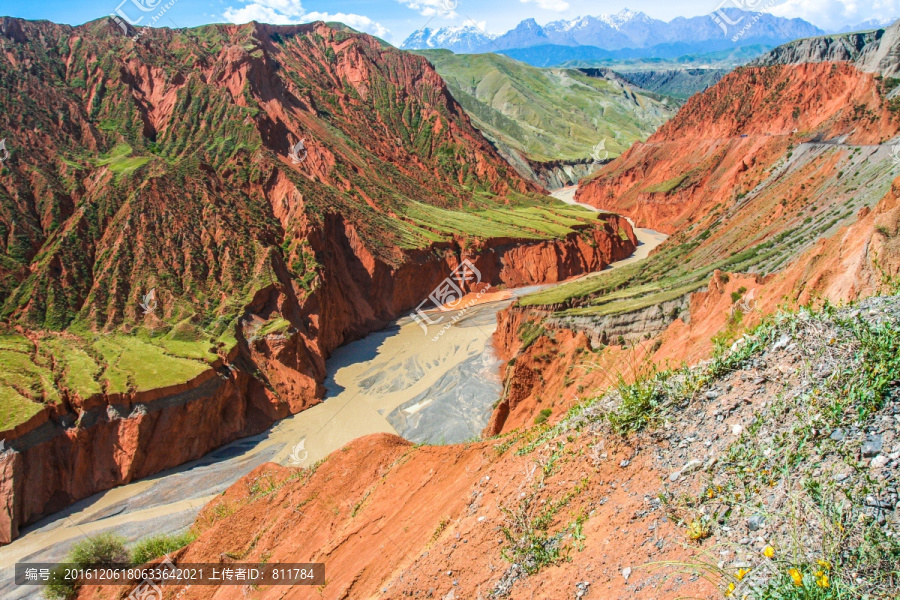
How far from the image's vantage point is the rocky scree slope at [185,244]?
95.1ft

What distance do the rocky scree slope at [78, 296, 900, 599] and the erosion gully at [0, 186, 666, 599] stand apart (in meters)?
18.8

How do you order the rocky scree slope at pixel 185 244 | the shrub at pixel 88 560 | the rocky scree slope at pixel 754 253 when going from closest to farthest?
the rocky scree slope at pixel 754 253
the shrub at pixel 88 560
the rocky scree slope at pixel 185 244

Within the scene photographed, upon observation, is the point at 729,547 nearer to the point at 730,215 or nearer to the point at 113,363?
the point at 113,363

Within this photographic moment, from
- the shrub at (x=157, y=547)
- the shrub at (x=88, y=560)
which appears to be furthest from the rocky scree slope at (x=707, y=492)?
the shrub at (x=88, y=560)

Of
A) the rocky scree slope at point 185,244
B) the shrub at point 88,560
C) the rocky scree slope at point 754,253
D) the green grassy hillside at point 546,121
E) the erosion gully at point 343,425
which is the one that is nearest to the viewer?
the rocky scree slope at point 754,253

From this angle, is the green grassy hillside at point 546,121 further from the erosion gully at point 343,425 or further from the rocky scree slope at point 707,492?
the rocky scree slope at point 707,492

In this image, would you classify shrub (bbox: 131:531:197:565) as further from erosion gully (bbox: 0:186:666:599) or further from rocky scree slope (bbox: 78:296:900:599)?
rocky scree slope (bbox: 78:296:900:599)

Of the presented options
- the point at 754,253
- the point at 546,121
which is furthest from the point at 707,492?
the point at 546,121

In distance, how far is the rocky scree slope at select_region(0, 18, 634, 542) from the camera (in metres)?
29.0

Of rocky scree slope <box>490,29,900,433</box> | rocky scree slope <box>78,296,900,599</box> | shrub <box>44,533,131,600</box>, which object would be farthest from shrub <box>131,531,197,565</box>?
rocky scree slope <box>490,29,900,433</box>

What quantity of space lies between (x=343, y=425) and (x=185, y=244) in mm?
20668

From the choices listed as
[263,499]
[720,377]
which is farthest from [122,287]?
[720,377]

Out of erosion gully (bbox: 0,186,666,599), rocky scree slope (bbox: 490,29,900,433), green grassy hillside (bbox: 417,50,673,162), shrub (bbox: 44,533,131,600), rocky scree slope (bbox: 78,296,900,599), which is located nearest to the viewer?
rocky scree slope (bbox: 78,296,900,599)

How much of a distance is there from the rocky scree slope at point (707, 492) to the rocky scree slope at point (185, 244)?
22.9 m
